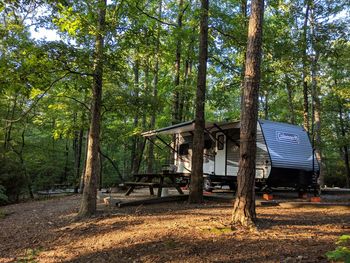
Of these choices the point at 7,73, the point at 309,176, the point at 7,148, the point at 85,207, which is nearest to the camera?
the point at 7,73

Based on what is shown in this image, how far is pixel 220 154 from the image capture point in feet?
43.6

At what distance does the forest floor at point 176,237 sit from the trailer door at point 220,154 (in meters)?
5.02

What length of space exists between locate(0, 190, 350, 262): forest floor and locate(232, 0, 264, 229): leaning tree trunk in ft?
1.06

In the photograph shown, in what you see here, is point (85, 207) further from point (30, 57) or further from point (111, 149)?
point (111, 149)

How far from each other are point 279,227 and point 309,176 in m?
6.39

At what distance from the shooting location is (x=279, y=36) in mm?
10930

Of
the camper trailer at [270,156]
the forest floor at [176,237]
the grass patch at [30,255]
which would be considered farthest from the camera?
the camper trailer at [270,156]

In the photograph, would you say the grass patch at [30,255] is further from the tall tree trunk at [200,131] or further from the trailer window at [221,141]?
the trailer window at [221,141]

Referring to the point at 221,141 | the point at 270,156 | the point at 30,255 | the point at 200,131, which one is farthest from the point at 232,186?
the point at 30,255

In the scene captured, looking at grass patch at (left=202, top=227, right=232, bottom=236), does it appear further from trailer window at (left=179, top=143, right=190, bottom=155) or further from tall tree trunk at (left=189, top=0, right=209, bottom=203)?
trailer window at (left=179, top=143, right=190, bottom=155)

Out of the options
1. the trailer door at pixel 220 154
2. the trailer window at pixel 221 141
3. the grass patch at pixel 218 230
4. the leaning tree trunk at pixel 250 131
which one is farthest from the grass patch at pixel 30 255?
the trailer window at pixel 221 141

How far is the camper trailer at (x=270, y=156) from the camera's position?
10867 mm

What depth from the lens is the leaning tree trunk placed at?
5.67 metres

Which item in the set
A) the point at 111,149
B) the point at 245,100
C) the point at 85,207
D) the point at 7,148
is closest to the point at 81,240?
the point at 85,207
